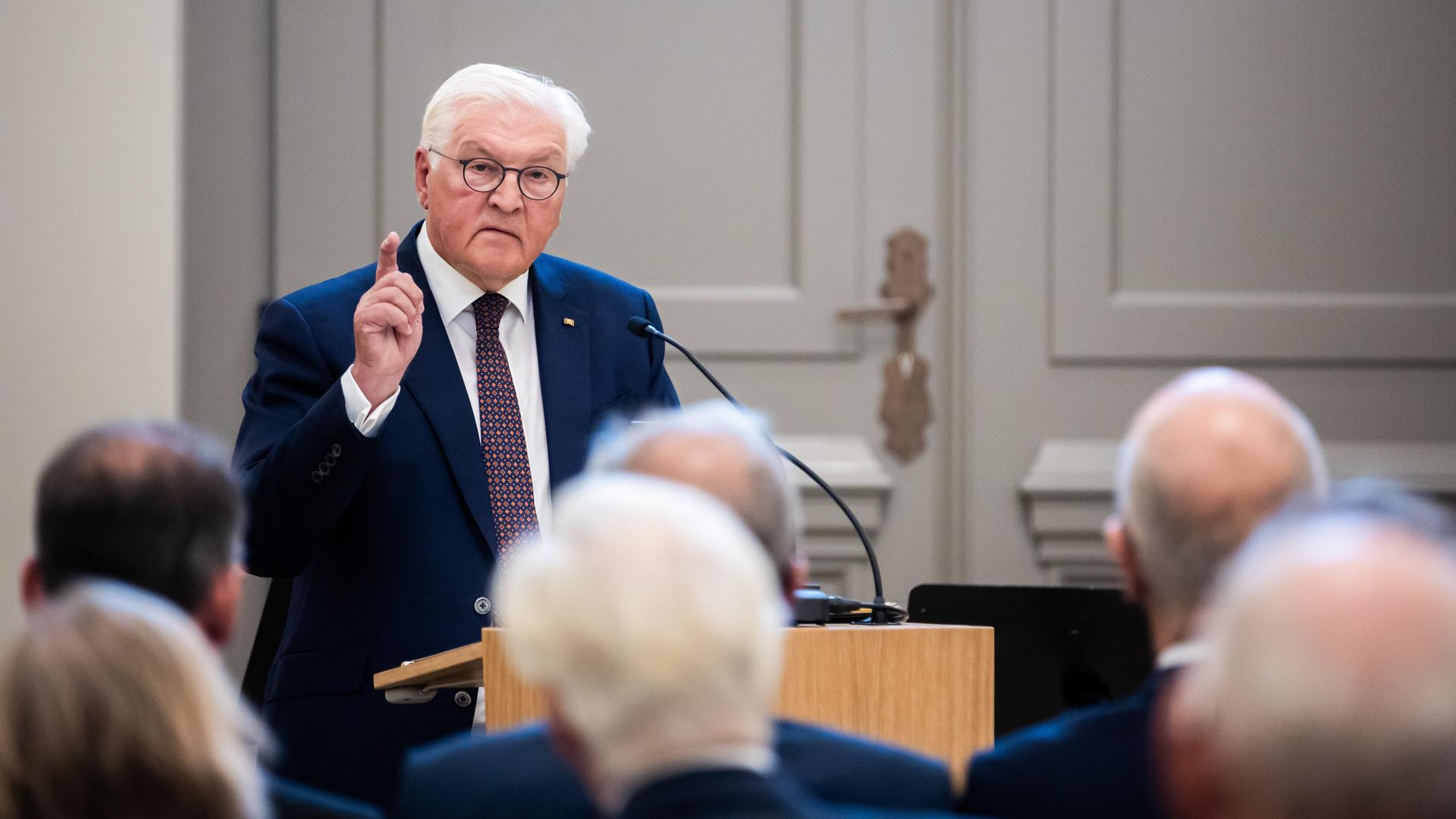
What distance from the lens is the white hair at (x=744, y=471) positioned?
1456mm

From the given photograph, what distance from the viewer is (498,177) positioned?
9.52 ft

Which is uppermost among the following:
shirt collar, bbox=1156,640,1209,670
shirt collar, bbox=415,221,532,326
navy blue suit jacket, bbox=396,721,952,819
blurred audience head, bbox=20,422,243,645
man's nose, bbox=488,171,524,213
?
man's nose, bbox=488,171,524,213

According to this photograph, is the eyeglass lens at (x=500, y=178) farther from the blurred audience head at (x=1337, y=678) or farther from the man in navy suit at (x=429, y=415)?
the blurred audience head at (x=1337, y=678)

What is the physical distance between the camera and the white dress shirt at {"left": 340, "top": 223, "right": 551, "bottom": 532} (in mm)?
2816

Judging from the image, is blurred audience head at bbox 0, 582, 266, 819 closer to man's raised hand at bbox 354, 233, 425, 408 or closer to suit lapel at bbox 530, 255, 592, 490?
man's raised hand at bbox 354, 233, 425, 408

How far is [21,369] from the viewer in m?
3.58

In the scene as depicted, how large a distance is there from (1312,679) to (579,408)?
2.08 m

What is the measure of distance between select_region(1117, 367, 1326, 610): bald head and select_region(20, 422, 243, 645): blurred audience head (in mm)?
841

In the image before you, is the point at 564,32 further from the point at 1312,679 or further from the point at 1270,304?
the point at 1312,679

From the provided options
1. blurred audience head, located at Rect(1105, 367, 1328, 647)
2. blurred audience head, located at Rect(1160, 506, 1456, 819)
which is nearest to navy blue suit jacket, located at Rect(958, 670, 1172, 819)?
blurred audience head, located at Rect(1105, 367, 1328, 647)

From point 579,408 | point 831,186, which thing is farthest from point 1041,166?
point 579,408

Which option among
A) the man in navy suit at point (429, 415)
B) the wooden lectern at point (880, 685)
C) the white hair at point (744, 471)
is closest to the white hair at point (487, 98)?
the man in navy suit at point (429, 415)

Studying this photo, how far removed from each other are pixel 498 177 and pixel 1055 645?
127 cm

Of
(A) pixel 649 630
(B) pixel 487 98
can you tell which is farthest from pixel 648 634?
(B) pixel 487 98
